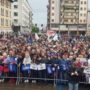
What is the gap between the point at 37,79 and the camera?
856 inches

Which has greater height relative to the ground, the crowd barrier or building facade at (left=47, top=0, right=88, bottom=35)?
building facade at (left=47, top=0, right=88, bottom=35)

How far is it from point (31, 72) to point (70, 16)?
5603 inches

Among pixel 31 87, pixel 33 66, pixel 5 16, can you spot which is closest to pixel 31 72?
pixel 33 66

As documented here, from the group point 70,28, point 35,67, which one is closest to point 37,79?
point 35,67

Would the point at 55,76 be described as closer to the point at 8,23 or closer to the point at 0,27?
the point at 0,27

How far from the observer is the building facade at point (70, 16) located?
531ft

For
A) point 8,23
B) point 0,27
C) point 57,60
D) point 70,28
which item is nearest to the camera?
point 57,60

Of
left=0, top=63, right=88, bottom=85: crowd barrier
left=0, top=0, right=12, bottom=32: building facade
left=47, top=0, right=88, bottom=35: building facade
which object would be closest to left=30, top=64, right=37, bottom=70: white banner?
left=0, top=63, right=88, bottom=85: crowd barrier

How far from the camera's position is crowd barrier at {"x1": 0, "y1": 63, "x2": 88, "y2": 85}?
69.8 ft

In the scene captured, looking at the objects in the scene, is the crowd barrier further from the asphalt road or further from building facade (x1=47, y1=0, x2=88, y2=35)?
building facade (x1=47, y1=0, x2=88, y2=35)

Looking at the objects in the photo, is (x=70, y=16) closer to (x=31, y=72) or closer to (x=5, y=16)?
(x=5, y=16)

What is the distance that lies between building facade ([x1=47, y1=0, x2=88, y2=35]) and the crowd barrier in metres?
138

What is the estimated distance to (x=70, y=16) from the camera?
163 meters

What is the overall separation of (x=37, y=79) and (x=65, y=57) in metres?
1.90
